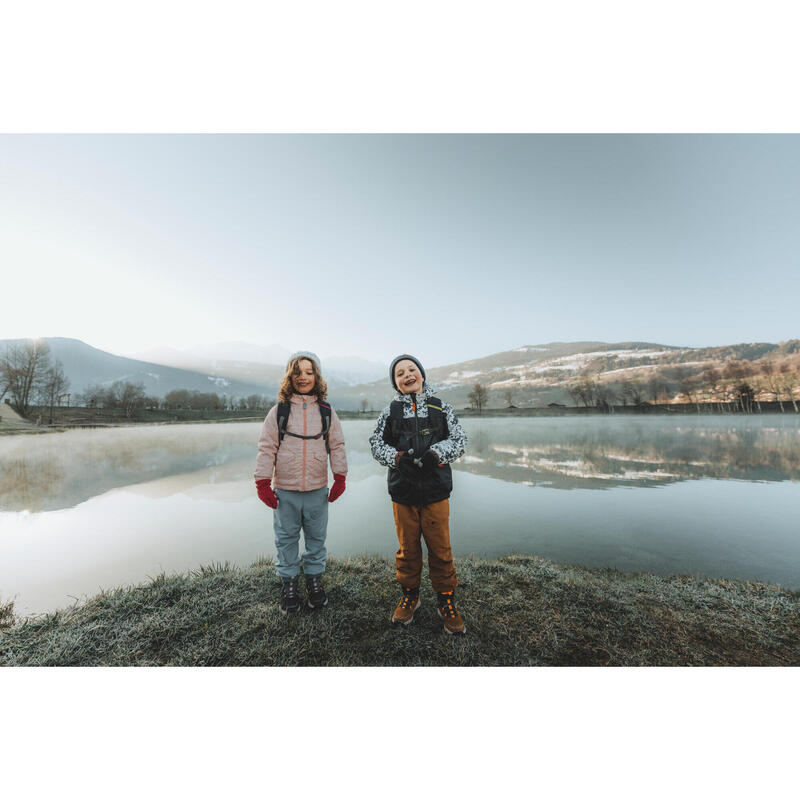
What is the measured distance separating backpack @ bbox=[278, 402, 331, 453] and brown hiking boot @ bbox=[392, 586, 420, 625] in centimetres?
150

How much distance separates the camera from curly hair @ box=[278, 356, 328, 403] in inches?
116

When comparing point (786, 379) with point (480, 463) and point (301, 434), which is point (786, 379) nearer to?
point (480, 463)

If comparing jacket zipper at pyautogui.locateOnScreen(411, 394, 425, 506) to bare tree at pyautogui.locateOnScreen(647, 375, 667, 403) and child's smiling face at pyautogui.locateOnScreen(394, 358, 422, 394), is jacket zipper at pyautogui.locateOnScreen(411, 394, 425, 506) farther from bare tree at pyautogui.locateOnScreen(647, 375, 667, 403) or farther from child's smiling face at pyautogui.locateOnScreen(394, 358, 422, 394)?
bare tree at pyautogui.locateOnScreen(647, 375, 667, 403)

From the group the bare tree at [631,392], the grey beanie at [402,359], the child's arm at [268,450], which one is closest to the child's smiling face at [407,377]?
the grey beanie at [402,359]

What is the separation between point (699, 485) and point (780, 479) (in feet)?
7.73

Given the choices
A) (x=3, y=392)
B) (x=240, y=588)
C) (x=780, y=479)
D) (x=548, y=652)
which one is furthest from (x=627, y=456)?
(x=3, y=392)

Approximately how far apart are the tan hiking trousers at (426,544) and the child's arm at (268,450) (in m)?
1.25

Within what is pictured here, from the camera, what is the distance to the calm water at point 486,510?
12.5 feet

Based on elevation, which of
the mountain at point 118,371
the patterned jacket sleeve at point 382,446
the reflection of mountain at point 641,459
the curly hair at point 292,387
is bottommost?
the reflection of mountain at point 641,459

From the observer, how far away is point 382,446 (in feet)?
9.02

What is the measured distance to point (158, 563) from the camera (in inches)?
146

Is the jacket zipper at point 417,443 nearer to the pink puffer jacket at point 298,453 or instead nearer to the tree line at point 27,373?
the pink puffer jacket at point 298,453

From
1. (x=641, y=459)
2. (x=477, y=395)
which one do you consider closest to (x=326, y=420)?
(x=641, y=459)

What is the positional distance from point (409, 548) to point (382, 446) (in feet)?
3.08
